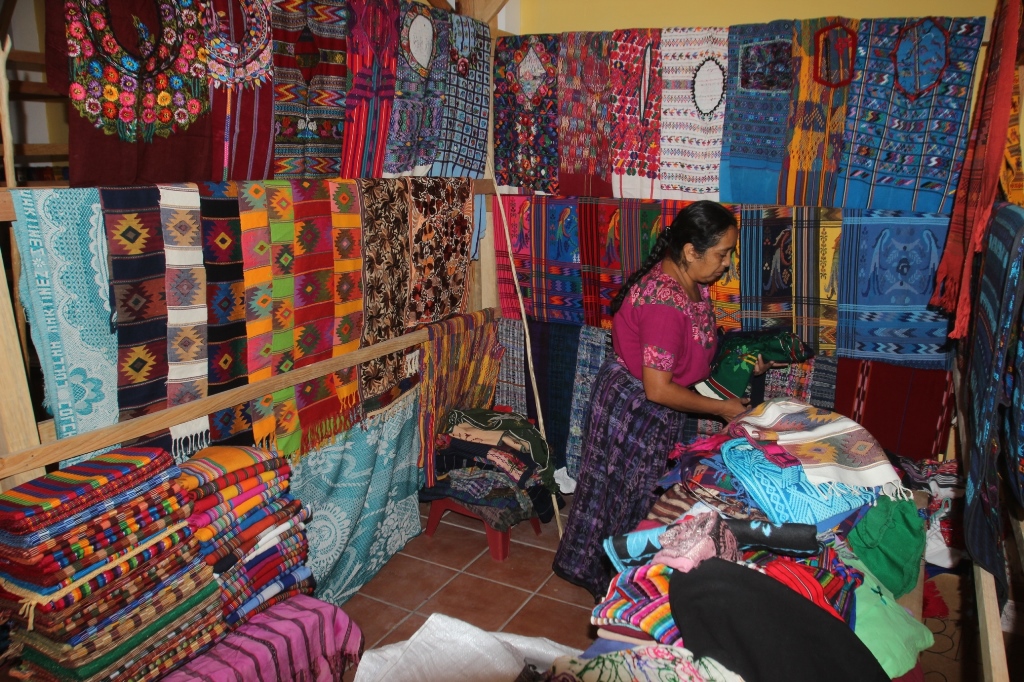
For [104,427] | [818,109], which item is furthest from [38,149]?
[818,109]

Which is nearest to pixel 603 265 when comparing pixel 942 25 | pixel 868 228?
pixel 868 228

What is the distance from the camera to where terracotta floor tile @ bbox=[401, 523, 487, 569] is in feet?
11.2

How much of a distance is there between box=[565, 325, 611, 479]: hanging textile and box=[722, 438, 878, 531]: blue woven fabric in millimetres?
1827

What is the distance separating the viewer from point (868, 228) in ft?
9.64

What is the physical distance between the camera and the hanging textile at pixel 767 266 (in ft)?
10.2

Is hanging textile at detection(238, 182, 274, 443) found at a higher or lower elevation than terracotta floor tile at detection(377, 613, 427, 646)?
higher

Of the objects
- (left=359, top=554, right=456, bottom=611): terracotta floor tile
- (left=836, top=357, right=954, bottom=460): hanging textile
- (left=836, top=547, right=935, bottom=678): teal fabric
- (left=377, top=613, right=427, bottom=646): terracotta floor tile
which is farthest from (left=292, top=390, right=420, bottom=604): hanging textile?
(left=836, top=547, right=935, bottom=678): teal fabric

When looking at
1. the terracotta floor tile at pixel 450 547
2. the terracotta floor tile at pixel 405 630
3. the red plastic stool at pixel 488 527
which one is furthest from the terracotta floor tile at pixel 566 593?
the terracotta floor tile at pixel 405 630

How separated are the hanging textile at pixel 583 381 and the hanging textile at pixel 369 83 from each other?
4.21 ft

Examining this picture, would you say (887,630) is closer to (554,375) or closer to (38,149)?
(554,375)

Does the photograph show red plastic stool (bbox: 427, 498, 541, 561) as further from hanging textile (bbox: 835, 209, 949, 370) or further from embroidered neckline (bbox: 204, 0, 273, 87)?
embroidered neckline (bbox: 204, 0, 273, 87)

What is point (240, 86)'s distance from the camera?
2.43 meters

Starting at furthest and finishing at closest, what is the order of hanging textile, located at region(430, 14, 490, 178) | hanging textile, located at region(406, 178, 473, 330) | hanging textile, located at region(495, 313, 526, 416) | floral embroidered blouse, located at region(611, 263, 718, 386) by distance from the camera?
hanging textile, located at region(495, 313, 526, 416)
hanging textile, located at region(430, 14, 490, 178)
hanging textile, located at region(406, 178, 473, 330)
floral embroidered blouse, located at region(611, 263, 718, 386)

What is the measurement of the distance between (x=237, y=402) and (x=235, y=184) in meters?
0.71
